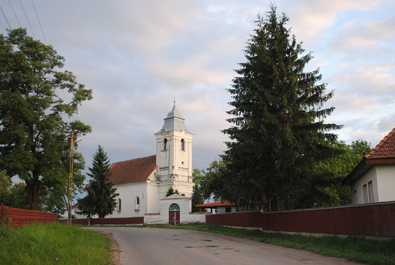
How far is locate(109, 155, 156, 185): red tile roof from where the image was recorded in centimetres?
6081

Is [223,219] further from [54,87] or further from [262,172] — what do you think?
[54,87]

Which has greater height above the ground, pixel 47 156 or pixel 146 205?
pixel 47 156

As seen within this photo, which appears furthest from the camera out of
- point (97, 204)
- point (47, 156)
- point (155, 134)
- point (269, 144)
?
point (155, 134)

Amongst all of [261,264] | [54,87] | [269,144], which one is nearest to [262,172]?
[269,144]

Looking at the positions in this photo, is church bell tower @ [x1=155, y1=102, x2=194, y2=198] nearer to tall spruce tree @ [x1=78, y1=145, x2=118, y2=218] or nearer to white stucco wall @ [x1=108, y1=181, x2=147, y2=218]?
white stucco wall @ [x1=108, y1=181, x2=147, y2=218]

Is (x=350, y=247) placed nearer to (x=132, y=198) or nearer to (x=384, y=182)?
(x=384, y=182)

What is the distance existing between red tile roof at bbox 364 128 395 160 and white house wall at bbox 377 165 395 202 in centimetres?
68

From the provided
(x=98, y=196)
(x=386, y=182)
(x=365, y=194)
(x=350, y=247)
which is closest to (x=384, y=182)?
(x=386, y=182)

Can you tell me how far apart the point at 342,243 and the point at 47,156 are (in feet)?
78.1

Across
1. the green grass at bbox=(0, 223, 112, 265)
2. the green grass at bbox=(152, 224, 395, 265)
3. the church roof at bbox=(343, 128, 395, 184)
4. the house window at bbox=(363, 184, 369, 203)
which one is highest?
the church roof at bbox=(343, 128, 395, 184)

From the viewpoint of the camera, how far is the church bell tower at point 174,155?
58.7 m

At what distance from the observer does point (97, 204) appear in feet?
164

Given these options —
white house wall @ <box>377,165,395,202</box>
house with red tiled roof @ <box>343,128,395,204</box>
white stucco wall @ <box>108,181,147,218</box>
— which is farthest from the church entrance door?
white house wall @ <box>377,165,395,202</box>

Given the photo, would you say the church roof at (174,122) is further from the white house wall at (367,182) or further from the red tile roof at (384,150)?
the red tile roof at (384,150)
